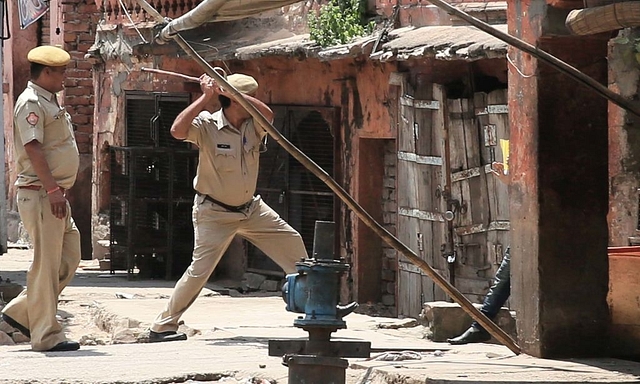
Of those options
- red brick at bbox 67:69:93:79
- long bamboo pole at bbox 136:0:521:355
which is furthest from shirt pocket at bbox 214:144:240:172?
red brick at bbox 67:69:93:79

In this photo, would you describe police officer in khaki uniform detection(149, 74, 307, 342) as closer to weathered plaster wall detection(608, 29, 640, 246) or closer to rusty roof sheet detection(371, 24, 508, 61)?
rusty roof sheet detection(371, 24, 508, 61)

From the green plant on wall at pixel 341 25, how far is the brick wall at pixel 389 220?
1108mm

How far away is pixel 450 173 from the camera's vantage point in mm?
13234

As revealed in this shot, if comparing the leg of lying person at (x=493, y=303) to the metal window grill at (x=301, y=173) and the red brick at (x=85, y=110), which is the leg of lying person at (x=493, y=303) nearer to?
the metal window grill at (x=301, y=173)

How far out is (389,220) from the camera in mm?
14688

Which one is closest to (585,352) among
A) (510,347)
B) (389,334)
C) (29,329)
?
(510,347)

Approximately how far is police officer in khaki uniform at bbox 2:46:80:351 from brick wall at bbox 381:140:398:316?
5.29m

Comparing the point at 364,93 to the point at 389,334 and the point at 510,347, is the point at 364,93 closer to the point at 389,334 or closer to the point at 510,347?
the point at 389,334

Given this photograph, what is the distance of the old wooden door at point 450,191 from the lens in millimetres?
12680

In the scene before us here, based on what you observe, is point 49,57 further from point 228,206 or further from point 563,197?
point 563,197

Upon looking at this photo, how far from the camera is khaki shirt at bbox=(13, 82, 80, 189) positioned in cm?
945

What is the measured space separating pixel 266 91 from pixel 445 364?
8147mm

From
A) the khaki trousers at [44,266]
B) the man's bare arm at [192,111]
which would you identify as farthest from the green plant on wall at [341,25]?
the khaki trousers at [44,266]

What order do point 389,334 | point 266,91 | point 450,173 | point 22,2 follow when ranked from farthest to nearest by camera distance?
point 22,2 → point 266,91 → point 450,173 → point 389,334
